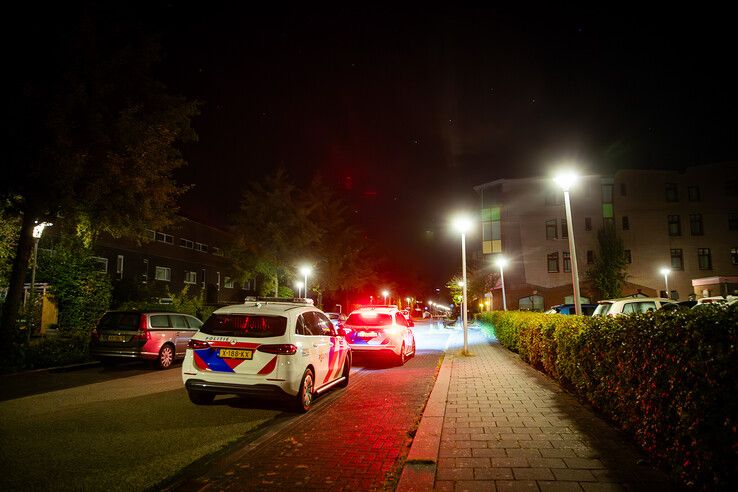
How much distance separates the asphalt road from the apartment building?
126 ft

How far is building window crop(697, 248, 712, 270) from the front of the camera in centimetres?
4247

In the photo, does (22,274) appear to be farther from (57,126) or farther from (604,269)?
(604,269)

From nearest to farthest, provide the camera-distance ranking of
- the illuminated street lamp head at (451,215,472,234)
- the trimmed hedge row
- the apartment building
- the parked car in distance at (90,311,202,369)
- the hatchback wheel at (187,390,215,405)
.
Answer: the trimmed hedge row, the hatchback wheel at (187,390,215,405), the parked car in distance at (90,311,202,369), the illuminated street lamp head at (451,215,472,234), the apartment building

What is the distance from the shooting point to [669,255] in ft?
142

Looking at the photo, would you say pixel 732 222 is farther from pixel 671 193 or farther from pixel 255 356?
pixel 255 356

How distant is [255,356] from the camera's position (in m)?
7.18

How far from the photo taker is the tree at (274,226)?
36.5 m

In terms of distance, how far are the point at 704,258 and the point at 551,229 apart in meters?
13.4

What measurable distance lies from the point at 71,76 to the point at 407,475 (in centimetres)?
1461

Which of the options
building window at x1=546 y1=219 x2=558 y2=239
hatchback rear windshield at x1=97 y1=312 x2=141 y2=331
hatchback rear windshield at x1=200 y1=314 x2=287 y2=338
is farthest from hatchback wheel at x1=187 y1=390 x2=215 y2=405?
building window at x1=546 y1=219 x2=558 y2=239

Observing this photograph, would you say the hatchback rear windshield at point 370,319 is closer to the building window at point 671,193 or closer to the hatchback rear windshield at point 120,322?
the hatchback rear windshield at point 120,322

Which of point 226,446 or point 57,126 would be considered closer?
point 226,446

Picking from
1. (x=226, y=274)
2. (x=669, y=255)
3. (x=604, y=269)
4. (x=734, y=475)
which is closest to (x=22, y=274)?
(x=734, y=475)

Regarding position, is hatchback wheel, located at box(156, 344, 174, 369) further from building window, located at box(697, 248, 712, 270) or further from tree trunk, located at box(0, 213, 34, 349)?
building window, located at box(697, 248, 712, 270)
